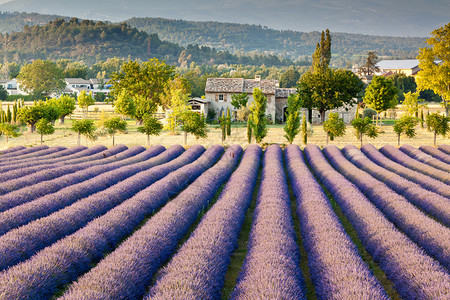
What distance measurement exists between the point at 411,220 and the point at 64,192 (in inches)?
374

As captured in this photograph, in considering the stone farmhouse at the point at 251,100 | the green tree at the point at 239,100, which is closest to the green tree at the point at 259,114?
the green tree at the point at 239,100

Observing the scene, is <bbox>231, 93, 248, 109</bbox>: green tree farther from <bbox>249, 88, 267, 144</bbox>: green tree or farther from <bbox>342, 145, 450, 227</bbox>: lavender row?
<bbox>342, 145, 450, 227</bbox>: lavender row

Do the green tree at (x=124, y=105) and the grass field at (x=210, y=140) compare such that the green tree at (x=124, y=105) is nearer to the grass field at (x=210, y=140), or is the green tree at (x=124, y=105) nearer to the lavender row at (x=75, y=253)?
the grass field at (x=210, y=140)

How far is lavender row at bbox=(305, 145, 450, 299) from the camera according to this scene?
5.86m

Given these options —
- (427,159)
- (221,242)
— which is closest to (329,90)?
(427,159)

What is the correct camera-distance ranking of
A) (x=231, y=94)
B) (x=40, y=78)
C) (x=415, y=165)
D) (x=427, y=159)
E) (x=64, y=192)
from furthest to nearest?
(x=40, y=78) < (x=231, y=94) < (x=427, y=159) < (x=415, y=165) < (x=64, y=192)

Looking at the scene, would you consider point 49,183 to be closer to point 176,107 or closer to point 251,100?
point 176,107

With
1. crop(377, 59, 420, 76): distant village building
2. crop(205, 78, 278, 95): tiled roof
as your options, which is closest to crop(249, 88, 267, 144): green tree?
crop(205, 78, 278, 95): tiled roof

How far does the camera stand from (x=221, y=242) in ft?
24.9

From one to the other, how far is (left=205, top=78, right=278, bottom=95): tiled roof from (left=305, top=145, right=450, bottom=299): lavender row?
125 feet

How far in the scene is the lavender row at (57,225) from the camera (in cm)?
729

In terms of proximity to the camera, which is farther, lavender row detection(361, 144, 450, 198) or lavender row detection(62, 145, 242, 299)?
lavender row detection(361, 144, 450, 198)

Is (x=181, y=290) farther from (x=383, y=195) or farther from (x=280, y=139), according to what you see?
(x=280, y=139)

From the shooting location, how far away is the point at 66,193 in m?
11.6
